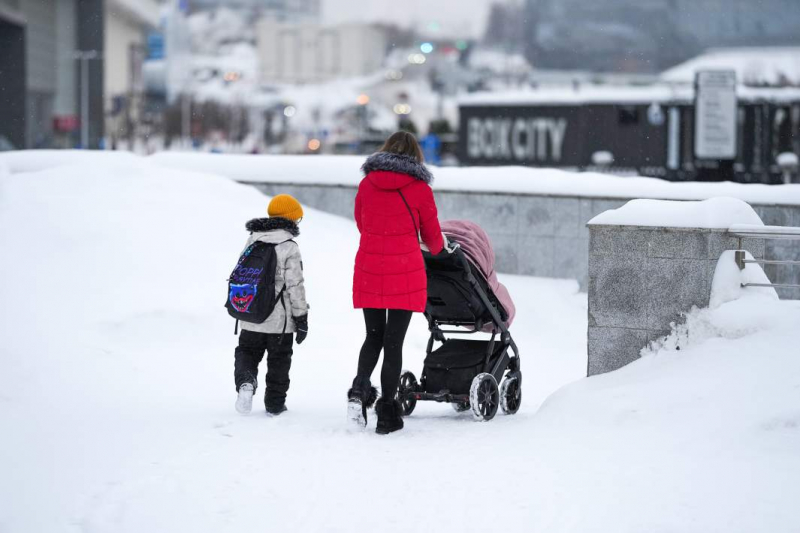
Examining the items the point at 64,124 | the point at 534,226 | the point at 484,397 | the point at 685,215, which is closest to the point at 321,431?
the point at 484,397

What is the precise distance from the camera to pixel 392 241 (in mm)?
6449

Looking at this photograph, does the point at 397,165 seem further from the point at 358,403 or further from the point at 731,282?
the point at 731,282

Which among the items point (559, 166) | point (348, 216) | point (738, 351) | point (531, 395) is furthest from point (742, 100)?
point (738, 351)

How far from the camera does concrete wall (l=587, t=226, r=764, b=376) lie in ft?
22.8

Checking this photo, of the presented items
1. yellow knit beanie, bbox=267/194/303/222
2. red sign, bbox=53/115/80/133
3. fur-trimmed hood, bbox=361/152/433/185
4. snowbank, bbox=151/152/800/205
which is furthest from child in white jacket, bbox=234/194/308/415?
red sign, bbox=53/115/80/133

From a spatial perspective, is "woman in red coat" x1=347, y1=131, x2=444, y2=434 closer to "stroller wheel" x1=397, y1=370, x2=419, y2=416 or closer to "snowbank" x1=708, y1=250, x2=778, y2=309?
"stroller wheel" x1=397, y1=370, x2=419, y2=416

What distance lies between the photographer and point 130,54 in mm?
90250

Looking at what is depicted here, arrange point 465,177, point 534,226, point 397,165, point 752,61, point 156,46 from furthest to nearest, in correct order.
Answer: point 752,61 → point 156,46 → point 465,177 → point 534,226 → point 397,165

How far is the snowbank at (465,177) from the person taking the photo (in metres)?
12.3

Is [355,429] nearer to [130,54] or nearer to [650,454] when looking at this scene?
[650,454]

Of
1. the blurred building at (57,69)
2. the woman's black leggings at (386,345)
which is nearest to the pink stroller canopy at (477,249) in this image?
the woman's black leggings at (386,345)

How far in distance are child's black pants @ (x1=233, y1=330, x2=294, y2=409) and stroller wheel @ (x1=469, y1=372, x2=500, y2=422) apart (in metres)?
1.24

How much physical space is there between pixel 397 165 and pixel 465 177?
7463mm

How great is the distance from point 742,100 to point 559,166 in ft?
19.2
